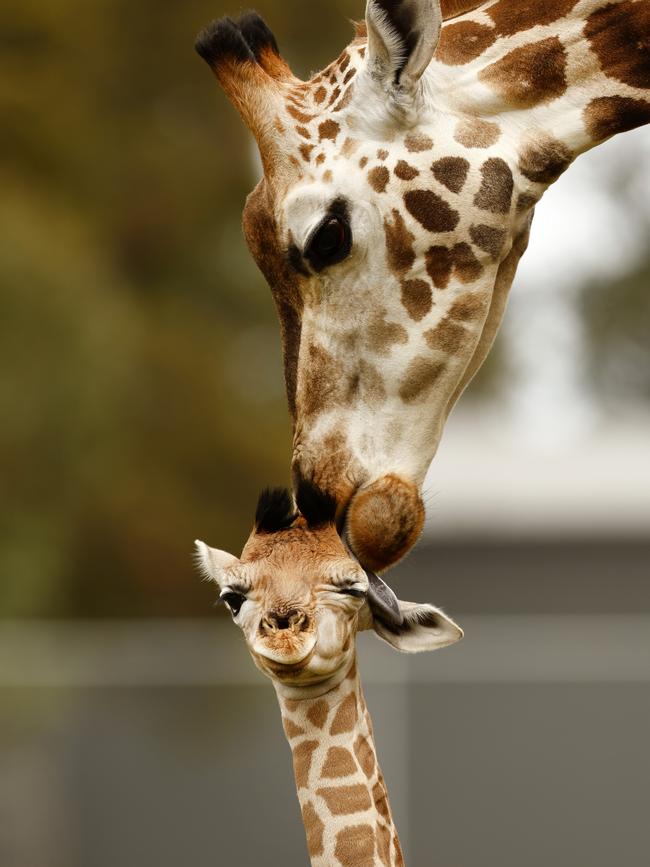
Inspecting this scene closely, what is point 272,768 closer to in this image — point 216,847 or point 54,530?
point 216,847

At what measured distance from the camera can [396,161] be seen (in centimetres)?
448

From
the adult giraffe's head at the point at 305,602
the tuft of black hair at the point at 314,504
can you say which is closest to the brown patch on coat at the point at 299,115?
the tuft of black hair at the point at 314,504

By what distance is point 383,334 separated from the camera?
177 inches

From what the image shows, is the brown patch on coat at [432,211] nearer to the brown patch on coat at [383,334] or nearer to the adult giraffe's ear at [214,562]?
the brown patch on coat at [383,334]

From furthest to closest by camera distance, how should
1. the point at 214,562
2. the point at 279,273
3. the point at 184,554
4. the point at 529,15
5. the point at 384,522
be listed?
the point at 184,554 → the point at 529,15 → the point at 279,273 → the point at 384,522 → the point at 214,562

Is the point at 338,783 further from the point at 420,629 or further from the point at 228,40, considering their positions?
the point at 228,40

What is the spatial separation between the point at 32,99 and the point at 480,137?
1361 centimetres

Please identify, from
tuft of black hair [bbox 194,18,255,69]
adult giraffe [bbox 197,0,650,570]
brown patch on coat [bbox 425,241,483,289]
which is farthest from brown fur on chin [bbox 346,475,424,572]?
tuft of black hair [bbox 194,18,255,69]

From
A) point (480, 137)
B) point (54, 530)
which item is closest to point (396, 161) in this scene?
point (480, 137)

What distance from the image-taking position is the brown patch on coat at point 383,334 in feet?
14.8

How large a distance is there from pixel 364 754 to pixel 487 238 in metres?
1.43

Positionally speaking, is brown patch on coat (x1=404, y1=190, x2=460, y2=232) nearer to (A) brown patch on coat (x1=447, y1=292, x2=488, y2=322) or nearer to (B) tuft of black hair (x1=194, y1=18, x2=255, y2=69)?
(A) brown patch on coat (x1=447, y1=292, x2=488, y2=322)

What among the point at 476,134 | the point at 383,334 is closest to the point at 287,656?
the point at 383,334

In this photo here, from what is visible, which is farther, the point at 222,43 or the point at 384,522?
the point at 222,43
